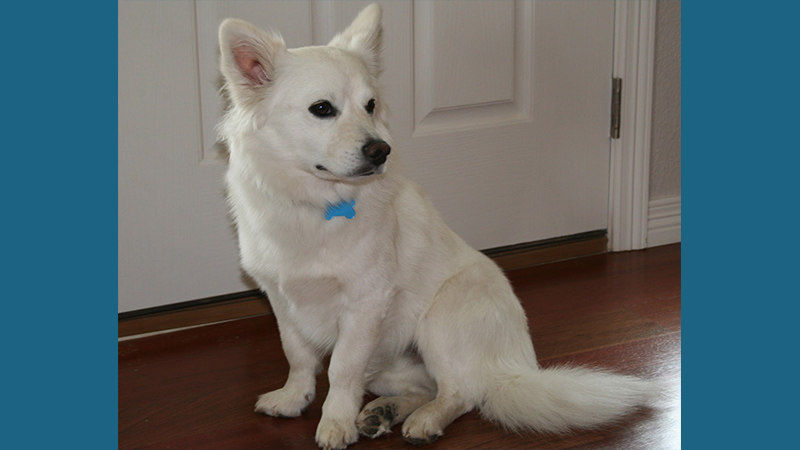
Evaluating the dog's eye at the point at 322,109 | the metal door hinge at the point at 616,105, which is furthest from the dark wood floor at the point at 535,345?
the dog's eye at the point at 322,109

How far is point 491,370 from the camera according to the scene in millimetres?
1796

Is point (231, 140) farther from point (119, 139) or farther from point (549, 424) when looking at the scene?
point (549, 424)

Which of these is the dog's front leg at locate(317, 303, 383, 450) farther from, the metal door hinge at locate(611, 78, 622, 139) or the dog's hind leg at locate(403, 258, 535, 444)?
the metal door hinge at locate(611, 78, 622, 139)

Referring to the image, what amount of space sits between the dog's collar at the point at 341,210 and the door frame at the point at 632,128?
127cm

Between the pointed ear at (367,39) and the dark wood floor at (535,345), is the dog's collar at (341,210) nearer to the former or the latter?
the pointed ear at (367,39)

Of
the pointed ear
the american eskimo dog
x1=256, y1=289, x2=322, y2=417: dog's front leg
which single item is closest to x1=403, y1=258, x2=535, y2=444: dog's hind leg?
the american eskimo dog

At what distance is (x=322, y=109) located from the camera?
1.62m

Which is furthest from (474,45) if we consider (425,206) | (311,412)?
(311,412)

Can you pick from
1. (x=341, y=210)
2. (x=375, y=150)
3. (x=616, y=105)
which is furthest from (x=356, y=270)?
(x=616, y=105)

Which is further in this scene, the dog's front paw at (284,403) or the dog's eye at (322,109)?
the dog's front paw at (284,403)

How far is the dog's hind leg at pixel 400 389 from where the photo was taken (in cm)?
179

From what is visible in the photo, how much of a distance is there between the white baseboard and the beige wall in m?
0.02

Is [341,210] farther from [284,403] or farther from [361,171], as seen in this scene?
[284,403]

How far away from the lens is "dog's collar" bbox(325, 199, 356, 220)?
1.73 meters
